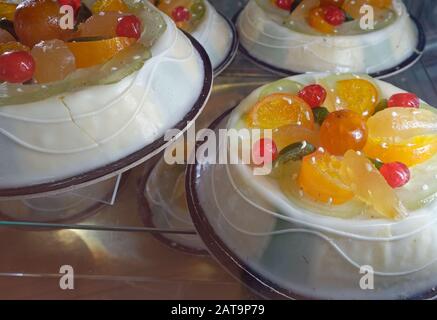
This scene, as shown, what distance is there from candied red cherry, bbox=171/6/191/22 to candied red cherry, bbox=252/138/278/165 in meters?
1.01

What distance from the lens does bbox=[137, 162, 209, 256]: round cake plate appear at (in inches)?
62.4

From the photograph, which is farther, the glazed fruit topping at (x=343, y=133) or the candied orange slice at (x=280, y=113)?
the candied orange slice at (x=280, y=113)

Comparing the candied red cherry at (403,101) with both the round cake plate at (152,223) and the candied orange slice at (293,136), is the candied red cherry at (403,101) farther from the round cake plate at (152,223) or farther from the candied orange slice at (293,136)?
the round cake plate at (152,223)

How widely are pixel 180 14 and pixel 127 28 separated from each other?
699 mm

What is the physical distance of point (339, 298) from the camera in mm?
1283

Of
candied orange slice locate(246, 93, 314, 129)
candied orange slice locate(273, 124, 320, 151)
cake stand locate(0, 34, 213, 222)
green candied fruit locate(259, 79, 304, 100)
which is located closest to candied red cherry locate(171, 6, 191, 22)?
cake stand locate(0, 34, 213, 222)

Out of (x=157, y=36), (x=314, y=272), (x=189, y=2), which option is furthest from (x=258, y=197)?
(x=189, y=2)

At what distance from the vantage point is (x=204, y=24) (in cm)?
225

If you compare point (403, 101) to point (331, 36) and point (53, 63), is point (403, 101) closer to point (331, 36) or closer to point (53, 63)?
point (331, 36)

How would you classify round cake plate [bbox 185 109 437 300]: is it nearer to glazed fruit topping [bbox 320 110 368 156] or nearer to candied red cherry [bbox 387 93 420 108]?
glazed fruit topping [bbox 320 110 368 156]

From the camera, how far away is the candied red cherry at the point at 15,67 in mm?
1391

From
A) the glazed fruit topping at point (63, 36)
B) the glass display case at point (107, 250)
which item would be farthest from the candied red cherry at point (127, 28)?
the glass display case at point (107, 250)

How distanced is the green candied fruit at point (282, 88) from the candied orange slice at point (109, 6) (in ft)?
1.67
